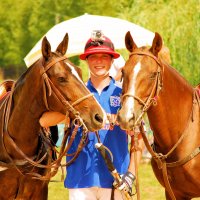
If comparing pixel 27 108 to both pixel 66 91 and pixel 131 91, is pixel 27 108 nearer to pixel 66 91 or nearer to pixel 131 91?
pixel 66 91

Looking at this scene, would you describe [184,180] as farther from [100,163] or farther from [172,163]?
A: [100,163]

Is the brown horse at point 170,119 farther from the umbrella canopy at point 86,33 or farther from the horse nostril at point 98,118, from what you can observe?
the umbrella canopy at point 86,33

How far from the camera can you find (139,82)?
535cm

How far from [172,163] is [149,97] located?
0.79m

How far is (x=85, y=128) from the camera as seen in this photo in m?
5.06


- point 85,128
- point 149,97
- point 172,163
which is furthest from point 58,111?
point 172,163

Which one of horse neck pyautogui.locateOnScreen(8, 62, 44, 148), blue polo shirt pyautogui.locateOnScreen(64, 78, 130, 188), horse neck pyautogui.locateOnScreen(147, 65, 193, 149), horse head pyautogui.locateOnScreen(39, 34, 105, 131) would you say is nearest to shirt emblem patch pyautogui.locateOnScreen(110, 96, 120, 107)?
blue polo shirt pyautogui.locateOnScreen(64, 78, 130, 188)

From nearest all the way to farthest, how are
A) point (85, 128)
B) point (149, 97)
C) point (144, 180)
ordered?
point (85, 128) → point (149, 97) → point (144, 180)

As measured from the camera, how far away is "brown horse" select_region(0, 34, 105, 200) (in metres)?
5.13

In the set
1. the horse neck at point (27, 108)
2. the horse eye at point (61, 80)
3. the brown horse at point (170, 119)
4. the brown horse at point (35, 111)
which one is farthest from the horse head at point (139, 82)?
the horse neck at point (27, 108)

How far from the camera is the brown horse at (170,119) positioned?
215 inches

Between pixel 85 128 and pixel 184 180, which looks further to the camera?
pixel 184 180

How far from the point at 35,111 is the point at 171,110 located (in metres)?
1.24

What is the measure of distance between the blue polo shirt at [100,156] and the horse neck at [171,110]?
1.54ft
